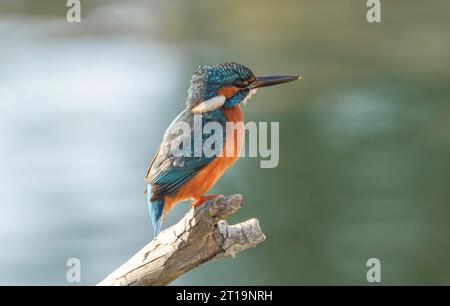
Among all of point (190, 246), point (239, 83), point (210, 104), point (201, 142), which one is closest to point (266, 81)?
point (239, 83)

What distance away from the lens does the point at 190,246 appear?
2.57 metres

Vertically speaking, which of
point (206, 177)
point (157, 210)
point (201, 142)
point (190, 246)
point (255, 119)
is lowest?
point (190, 246)

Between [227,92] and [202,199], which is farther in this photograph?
[227,92]

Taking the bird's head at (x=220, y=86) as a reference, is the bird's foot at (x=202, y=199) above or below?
below

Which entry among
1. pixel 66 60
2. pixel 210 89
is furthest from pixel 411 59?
pixel 210 89

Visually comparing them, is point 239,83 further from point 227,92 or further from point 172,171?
point 172,171

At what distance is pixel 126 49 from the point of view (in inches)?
278

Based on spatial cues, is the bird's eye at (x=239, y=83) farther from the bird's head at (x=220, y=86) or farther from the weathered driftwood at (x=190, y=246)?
the weathered driftwood at (x=190, y=246)

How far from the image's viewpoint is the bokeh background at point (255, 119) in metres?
5.05

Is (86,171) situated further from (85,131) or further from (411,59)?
(411,59)

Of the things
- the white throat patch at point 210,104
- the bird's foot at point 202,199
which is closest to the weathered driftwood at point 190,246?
the bird's foot at point 202,199

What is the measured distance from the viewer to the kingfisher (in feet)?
9.30

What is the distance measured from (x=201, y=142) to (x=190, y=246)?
0.42 metres

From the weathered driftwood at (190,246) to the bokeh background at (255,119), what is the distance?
2.09 meters
